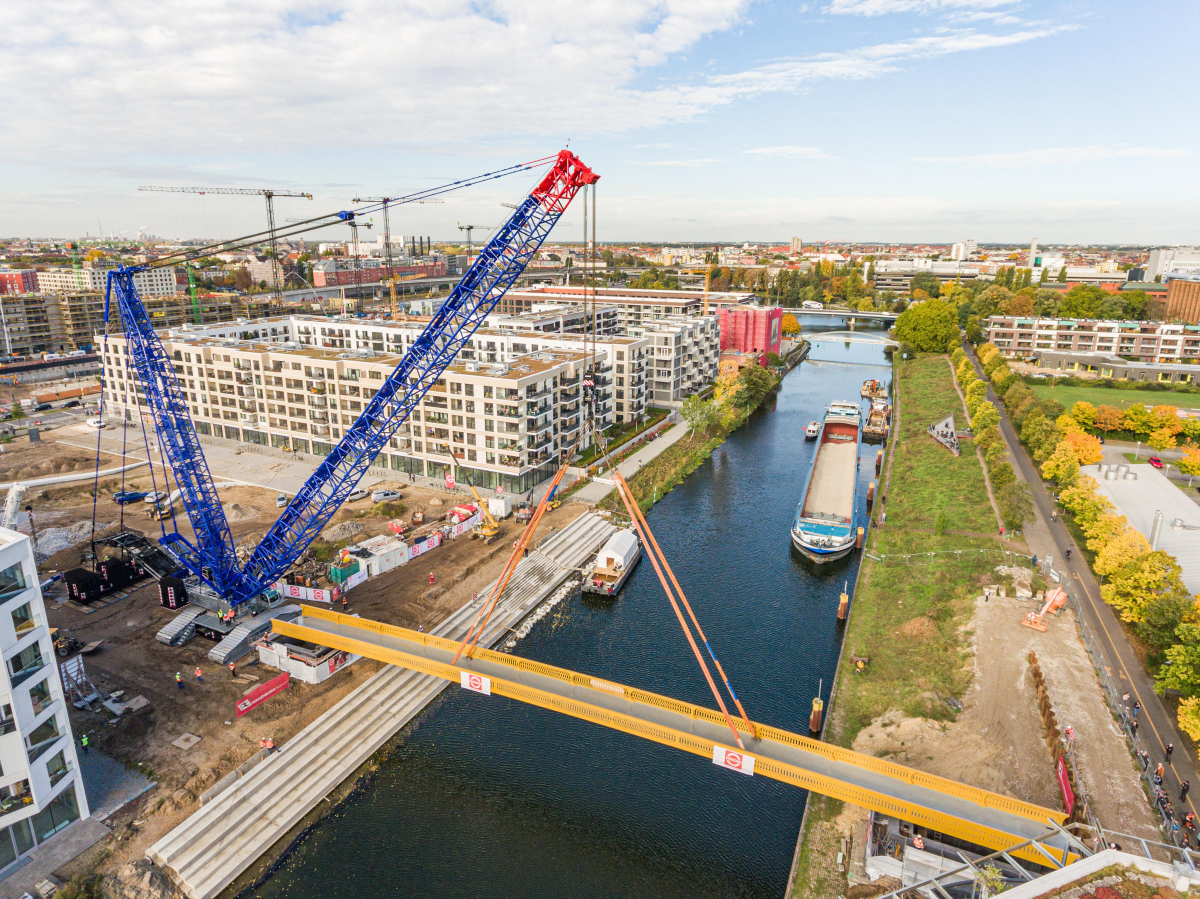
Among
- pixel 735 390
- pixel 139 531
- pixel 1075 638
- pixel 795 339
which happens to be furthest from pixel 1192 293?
pixel 139 531

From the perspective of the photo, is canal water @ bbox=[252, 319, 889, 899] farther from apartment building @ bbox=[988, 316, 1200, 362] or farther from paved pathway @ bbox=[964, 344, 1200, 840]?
apartment building @ bbox=[988, 316, 1200, 362]

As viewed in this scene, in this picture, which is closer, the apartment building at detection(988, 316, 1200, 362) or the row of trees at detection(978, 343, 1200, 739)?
the row of trees at detection(978, 343, 1200, 739)

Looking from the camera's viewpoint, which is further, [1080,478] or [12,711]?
[1080,478]

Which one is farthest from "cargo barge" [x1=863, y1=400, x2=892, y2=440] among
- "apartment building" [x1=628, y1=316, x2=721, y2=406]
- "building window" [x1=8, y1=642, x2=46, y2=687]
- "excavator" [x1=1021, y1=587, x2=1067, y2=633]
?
"building window" [x1=8, y1=642, x2=46, y2=687]

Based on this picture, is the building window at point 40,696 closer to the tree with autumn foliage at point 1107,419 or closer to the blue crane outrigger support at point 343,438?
the blue crane outrigger support at point 343,438

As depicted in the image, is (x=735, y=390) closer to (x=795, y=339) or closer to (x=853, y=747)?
(x=853, y=747)

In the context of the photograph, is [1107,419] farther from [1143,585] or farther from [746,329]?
[746,329]
